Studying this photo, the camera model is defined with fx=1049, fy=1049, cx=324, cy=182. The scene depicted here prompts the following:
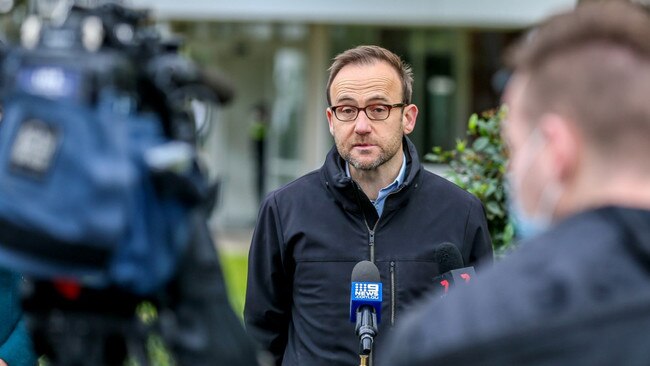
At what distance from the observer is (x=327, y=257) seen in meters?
4.34

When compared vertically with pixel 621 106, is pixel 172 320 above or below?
below

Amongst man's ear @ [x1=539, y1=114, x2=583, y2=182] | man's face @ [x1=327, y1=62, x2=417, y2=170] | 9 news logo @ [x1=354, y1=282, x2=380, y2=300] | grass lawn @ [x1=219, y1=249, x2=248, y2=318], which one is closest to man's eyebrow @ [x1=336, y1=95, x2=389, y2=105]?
man's face @ [x1=327, y1=62, x2=417, y2=170]

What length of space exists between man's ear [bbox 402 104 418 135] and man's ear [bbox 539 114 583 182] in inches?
104

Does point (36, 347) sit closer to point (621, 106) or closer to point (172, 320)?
point (172, 320)

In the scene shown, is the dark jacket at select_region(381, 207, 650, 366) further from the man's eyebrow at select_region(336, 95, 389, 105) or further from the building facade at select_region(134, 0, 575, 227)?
the building facade at select_region(134, 0, 575, 227)

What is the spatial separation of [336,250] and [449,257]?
49 centimetres

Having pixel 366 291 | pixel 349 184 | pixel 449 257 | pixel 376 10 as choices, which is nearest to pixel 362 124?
pixel 349 184

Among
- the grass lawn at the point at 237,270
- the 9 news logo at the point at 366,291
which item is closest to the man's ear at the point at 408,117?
the 9 news logo at the point at 366,291

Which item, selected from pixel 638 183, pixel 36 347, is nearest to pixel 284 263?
pixel 36 347

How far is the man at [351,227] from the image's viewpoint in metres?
4.26

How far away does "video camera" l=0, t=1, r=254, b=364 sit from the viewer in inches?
81.9

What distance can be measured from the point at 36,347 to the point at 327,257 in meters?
2.05

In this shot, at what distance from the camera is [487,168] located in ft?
17.9

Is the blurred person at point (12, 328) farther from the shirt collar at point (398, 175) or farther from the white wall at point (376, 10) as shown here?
the white wall at point (376, 10)
